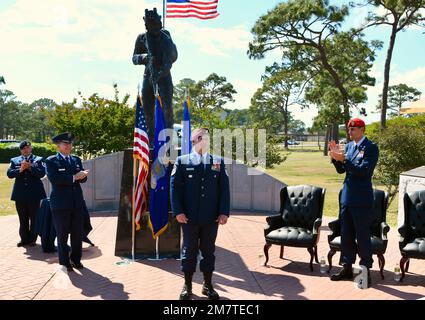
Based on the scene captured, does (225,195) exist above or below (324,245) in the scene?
above

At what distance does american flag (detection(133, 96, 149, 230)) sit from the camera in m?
6.63

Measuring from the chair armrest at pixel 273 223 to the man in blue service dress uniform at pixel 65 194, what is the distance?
9.60ft

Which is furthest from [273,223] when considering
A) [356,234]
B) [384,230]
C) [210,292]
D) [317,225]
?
[210,292]

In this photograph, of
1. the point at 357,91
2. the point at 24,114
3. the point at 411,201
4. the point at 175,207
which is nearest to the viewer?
the point at 175,207

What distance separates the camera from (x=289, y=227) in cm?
707

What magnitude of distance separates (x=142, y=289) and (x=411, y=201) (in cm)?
416

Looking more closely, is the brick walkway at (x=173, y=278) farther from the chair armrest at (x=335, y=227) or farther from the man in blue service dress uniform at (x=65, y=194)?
the chair armrest at (x=335, y=227)

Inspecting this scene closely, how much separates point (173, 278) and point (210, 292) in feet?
3.24

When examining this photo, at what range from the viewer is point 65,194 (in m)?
6.12

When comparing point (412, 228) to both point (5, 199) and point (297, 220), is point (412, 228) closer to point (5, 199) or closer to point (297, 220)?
point (297, 220)

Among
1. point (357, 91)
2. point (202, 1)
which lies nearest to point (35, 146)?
point (357, 91)

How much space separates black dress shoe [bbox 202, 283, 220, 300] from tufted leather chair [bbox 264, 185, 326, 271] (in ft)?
5.72

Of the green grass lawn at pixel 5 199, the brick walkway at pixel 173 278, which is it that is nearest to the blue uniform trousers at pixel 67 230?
the brick walkway at pixel 173 278

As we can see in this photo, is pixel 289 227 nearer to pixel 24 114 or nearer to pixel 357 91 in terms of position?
pixel 357 91
